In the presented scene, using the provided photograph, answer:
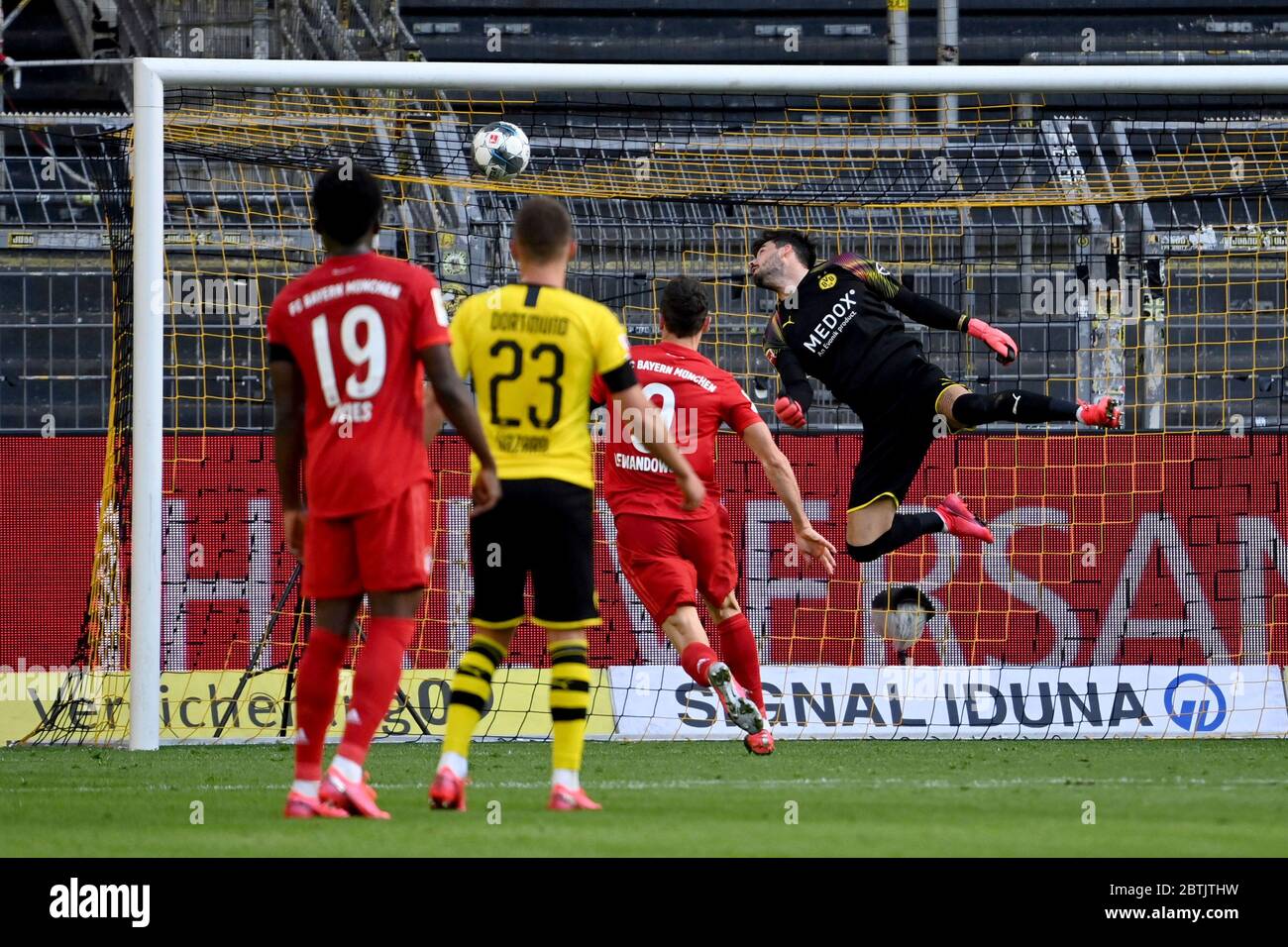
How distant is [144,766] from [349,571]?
9.54 feet

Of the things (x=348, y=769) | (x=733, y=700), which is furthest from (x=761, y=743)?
(x=348, y=769)

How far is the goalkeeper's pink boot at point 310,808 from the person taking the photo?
16.9 feet

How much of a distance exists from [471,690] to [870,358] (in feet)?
14.0

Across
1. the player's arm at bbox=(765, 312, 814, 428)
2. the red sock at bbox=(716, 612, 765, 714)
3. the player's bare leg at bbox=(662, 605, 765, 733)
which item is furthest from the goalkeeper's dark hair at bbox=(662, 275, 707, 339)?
the red sock at bbox=(716, 612, 765, 714)

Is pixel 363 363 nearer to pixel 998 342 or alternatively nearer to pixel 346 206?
pixel 346 206

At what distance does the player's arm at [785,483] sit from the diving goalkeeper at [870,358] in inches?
41.3

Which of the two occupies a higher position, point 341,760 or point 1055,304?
point 1055,304

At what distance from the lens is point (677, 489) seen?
319 inches

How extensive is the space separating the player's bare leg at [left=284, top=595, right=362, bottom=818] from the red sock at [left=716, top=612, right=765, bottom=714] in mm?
3320

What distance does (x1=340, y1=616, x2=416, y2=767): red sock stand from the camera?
5219 millimetres

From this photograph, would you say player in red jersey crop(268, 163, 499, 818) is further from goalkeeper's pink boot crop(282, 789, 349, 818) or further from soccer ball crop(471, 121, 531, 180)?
soccer ball crop(471, 121, 531, 180)
